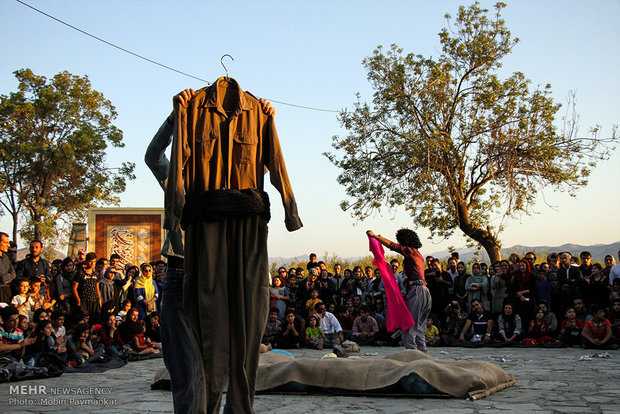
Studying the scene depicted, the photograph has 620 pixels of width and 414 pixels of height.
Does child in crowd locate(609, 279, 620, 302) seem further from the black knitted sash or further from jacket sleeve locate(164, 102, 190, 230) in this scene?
jacket sleeve locate(164, 102, 190, 230)

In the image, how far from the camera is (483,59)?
66.6 ft

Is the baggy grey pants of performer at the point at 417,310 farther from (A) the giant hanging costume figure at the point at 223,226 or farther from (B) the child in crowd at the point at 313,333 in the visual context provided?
(A) the giant hanging costume figure at the point at 223,226

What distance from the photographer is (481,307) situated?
1384 centimetres

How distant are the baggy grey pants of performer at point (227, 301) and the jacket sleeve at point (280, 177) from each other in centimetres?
33

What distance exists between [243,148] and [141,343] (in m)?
8.96

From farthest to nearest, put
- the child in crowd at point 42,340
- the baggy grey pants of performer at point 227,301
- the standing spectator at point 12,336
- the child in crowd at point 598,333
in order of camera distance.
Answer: the child in crowd at point 598,333, the child in crowd at point 42,340, the standing spectator at point 12,336, the baggy grey pants of performer at point 227,301

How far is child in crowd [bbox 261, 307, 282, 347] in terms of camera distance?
13469 mm

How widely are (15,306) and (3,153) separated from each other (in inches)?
655

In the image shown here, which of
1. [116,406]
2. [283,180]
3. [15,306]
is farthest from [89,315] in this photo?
[283,180]

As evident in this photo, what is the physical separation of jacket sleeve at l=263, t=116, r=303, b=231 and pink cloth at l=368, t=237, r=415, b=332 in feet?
19.4

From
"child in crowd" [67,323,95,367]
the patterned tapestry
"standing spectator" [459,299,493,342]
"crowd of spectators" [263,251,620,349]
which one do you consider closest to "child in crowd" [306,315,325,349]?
"crowd of spectators" [263,251,620,349]

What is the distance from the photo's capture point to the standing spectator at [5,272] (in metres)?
10.4

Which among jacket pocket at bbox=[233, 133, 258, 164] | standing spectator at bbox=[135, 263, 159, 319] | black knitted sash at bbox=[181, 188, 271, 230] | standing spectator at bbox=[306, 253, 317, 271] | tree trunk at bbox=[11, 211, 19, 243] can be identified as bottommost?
standing spectator at bbox=[135, 263, 159, 319]

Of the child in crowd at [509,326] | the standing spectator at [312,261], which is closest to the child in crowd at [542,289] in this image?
the child in crowd at [509,326]
